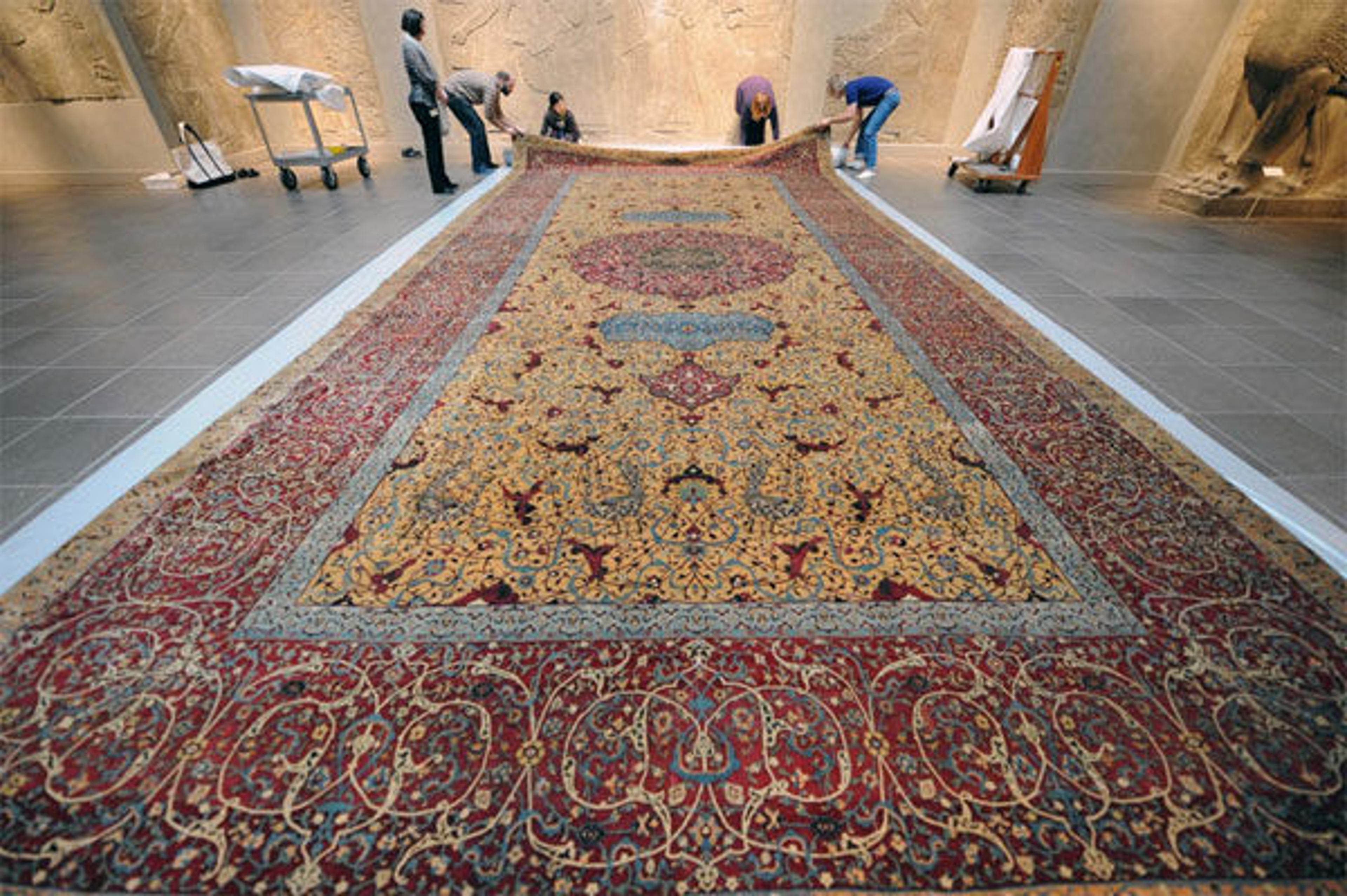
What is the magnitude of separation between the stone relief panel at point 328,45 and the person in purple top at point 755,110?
189 inches

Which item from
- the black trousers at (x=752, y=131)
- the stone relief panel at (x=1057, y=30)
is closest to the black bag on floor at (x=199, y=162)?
the black trousers at (x=752, y=131)

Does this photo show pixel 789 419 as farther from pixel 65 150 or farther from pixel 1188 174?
pixel 65 150

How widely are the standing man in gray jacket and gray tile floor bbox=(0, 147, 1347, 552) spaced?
1.72 feet

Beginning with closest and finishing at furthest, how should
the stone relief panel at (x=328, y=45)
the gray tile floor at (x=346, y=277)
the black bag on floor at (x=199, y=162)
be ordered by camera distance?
the gray tile floor at (x=346, y=277)
the black bag on floor at (x=199, y=162)
the stone relief panel at (x=328, y=45)

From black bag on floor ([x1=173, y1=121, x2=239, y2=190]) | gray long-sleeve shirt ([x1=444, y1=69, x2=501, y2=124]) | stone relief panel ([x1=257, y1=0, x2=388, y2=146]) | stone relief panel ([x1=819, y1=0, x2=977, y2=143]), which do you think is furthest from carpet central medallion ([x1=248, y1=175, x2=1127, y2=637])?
stone relief panel ([x1=257, y1=0, x2=388, y2=146])

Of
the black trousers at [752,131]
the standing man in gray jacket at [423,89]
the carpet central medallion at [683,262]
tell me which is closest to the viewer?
the carpet central medallion at [683,262]

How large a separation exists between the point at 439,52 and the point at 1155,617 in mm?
10248

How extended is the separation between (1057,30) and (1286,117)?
109 inches

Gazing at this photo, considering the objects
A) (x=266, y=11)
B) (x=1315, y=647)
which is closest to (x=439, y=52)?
(x=266, y=11)

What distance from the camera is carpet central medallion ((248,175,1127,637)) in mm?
1562

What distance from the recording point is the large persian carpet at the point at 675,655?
108 centimetres

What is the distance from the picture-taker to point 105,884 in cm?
101

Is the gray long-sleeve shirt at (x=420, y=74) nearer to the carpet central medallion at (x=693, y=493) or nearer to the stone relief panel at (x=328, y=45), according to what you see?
the stone relief panel at (x=328, y=45)

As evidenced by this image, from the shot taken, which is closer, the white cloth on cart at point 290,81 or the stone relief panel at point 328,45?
the white cloth on cart at point 290,81
